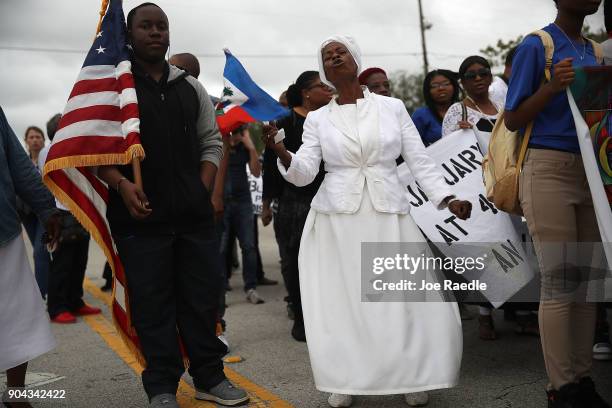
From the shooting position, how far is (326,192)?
4.00m

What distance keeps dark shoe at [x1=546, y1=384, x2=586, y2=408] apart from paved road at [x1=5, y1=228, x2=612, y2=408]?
336 mm

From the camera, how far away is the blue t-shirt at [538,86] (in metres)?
3.43

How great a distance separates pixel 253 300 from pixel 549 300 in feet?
14.5

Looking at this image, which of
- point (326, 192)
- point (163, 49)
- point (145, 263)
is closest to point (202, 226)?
point (145, 263)

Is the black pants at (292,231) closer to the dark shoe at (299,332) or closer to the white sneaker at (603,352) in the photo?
the dark shoe at (299,332)

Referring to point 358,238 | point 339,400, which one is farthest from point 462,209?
point 339,400

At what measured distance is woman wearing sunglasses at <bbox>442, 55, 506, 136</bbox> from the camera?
5.38m

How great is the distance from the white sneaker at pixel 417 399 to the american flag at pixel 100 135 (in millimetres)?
1641

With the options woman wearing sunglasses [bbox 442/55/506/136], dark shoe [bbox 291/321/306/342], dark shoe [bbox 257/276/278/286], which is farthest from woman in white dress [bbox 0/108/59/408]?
dark shoe [bbox 257/276/278/286]

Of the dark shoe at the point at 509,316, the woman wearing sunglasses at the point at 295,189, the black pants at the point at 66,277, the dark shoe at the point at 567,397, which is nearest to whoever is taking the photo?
the dark shoe at the point at 567,397

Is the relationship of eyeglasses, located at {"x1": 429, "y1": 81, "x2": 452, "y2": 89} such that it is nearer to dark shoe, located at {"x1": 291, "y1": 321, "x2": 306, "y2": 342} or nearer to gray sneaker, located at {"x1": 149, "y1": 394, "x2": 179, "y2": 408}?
dark shoe, located at {"x1": 291, "y1": 321, "x2": 306, "y2": 342}

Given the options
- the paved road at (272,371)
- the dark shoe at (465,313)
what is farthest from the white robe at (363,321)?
the dark shoe at (465,313)

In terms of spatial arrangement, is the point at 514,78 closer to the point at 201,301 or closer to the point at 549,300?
the point at 549,300

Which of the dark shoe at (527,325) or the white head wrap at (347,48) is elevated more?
the white head wrap at (347,48)
